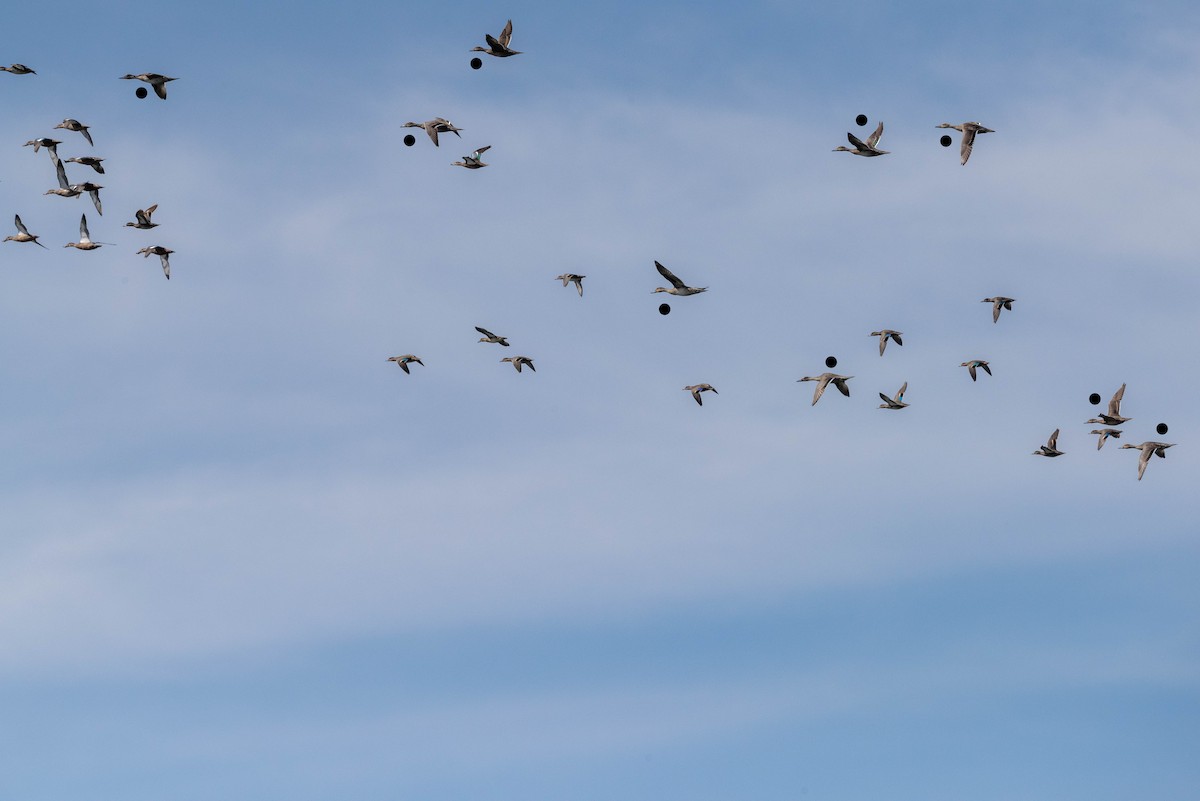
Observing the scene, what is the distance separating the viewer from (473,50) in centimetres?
11744

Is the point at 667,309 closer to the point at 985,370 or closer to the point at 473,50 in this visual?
the point at 473,50

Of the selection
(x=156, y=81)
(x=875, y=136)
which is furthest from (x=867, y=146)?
(x=156, y=81)

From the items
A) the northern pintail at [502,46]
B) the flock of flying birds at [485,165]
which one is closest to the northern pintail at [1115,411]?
the flock of flying birds at [485,165]

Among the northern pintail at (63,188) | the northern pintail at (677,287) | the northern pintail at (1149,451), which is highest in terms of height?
the northern pintail at (63,188)

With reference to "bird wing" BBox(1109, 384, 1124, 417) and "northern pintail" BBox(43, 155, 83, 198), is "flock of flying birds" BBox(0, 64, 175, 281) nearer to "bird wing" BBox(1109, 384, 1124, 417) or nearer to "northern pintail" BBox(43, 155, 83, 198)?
"northern pintail" BBox(43, 155, 83, 198)

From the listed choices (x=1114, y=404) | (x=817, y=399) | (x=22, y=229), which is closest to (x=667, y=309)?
(x=817, y=399)

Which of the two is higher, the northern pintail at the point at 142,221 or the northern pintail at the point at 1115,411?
the northern pintail at the point at 142,221

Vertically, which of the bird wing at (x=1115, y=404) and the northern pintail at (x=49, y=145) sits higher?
the northern pintail at (x=49, y=145)

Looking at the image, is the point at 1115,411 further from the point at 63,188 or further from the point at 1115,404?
the point at 63,188

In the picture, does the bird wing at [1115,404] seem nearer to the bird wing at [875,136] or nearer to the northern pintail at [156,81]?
the bird wing at [875,136]

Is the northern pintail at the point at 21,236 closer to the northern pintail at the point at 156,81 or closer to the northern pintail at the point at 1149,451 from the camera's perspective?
the northern pintail at the point at 156,81

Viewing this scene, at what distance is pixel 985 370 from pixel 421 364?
4075 cm

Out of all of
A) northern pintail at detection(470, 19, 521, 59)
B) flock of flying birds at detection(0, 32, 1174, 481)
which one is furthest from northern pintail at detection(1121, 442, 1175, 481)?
northern pintail at detection(470, 19, 521, 59)

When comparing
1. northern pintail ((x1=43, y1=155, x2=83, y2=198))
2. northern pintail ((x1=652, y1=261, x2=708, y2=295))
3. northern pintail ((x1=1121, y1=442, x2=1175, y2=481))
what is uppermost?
northern pintail ((x1=43, y1=155, x2=83, y2=198))
